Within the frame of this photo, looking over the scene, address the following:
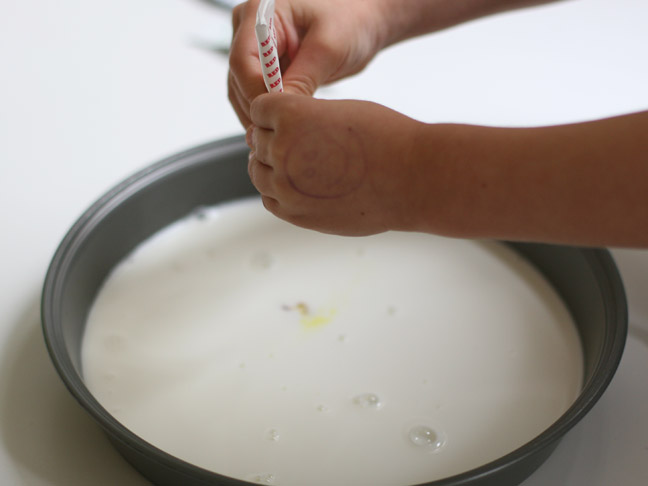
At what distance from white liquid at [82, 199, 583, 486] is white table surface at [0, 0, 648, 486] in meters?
0.05

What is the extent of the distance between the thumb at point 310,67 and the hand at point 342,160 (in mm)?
109

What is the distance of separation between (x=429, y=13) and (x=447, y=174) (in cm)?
38

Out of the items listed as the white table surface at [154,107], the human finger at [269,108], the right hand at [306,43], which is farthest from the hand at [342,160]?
the white table surface at [154,107]

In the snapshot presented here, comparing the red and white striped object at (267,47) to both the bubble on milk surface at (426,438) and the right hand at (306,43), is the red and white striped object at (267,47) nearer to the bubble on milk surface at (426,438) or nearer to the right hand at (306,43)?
the right hand at (306,43)

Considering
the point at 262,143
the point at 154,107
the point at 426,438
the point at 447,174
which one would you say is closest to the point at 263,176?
the point at 262,143

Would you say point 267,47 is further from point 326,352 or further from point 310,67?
point 326,352

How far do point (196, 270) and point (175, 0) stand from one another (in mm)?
650

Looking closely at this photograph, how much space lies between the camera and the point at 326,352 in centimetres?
67

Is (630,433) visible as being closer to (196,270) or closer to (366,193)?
(366,193)

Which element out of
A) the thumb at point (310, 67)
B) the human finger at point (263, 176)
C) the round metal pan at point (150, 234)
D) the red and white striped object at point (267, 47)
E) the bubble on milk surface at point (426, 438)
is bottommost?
the bubble on milk surface at point (426, 438)

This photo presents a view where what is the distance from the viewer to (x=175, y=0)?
4.00 ft

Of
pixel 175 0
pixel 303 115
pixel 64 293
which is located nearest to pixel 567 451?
pixel 303 115

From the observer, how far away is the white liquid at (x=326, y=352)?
1.92ft

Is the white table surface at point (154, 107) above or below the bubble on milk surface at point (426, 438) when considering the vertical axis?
above
